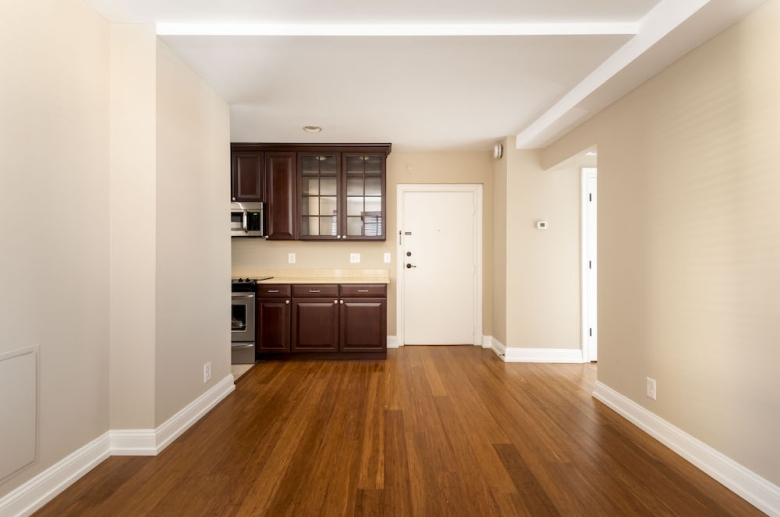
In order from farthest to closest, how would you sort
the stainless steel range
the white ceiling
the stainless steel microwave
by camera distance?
the stainless steel microwave
the stainless steel range
the white ceiling

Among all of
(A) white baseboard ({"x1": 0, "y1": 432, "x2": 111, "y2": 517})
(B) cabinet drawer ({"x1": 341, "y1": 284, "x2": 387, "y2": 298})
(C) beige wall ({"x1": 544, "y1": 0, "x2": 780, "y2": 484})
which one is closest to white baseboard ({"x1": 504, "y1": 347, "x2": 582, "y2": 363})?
(C) beige wall ({"x1": 544, "y1": 0, "x2": 780, "y2": 484})

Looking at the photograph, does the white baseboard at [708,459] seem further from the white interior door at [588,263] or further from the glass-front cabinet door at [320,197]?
the glass-front cabinet door at [320,197]

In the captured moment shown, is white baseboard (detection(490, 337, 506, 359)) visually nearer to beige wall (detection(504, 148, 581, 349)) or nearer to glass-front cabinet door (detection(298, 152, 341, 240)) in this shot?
beige wall (detection(504, 148, 581, 349))

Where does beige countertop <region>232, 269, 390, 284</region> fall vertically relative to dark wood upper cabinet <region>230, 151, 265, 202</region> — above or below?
below

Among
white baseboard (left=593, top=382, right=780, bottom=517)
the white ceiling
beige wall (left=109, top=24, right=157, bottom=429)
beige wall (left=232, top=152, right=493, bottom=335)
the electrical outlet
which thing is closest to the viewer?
white baseboard (left=593, top=382, right=780, bottom=517)

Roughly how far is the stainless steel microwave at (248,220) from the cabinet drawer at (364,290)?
3.88 ft

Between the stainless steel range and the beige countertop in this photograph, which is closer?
the stainless steel range

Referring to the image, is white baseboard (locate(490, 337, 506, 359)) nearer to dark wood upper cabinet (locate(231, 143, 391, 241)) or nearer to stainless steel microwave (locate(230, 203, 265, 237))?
dark wood upper cabinet (locate(231, 143, 391, 241))

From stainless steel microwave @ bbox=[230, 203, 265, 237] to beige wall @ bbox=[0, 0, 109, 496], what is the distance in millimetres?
2173

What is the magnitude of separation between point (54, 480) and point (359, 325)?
272 centimetres

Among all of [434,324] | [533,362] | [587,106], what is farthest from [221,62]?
[533,362]

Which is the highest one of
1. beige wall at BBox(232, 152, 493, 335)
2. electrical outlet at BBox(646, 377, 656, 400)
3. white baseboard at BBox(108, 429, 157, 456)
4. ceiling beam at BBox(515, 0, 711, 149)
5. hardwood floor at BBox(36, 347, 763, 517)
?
ceiling beam at BBox(515, 0, 711, 149)

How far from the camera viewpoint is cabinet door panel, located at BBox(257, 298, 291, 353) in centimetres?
415

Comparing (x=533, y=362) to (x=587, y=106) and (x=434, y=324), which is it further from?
(x=587, y=106)
